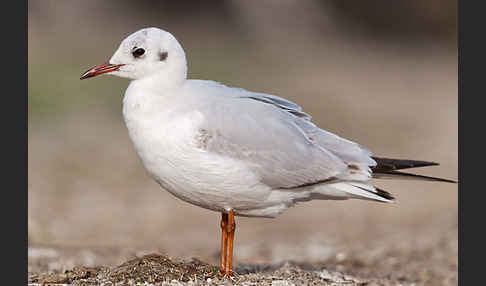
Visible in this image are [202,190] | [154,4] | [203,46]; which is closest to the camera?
[202,190]

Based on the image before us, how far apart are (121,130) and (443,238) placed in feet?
21.1

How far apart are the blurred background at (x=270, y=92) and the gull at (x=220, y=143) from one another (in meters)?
1.96

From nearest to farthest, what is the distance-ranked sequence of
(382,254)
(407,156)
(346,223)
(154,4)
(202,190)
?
(202,190) < (382,254) < (346,223) < (407,156) < (154,4)

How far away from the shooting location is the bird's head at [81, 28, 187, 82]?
4.78 m

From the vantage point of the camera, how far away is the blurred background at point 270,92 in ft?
26.6

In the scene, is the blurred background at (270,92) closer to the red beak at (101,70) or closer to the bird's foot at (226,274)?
the bird's foot at (226,274)

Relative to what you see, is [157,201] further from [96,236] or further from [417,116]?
[417,116]

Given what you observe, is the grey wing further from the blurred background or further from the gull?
the blurred background

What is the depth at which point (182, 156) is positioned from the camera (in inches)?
180

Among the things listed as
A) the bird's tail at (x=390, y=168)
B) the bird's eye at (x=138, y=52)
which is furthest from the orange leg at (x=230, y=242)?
the bird's eye at (x=138, y=52)

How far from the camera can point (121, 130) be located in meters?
12.4

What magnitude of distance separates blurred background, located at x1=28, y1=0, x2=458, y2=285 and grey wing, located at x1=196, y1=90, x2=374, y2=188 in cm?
209

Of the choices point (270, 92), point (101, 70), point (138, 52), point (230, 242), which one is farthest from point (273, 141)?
point (270, 92)

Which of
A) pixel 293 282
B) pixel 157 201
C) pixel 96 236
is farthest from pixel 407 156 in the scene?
pixel 293 282
